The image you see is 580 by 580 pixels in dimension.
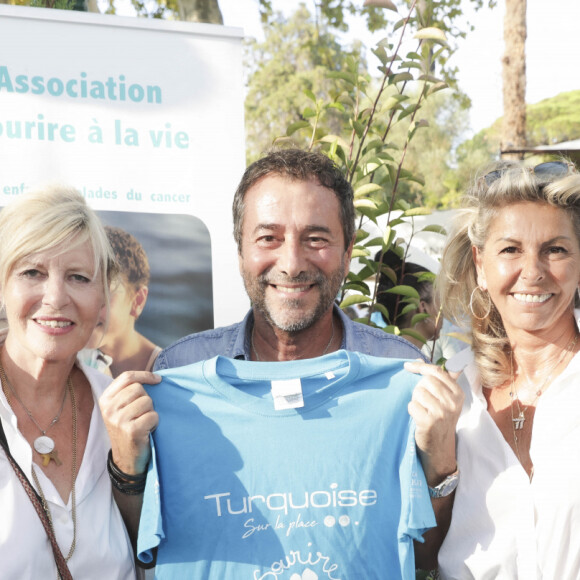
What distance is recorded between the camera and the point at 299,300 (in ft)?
8.43

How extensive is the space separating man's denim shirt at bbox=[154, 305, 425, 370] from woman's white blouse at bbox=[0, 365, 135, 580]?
494mm

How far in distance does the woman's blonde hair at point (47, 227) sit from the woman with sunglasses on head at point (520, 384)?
138 cm

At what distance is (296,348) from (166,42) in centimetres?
169

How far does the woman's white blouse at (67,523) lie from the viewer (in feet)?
6.75

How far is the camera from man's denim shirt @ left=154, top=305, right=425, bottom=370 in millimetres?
2756

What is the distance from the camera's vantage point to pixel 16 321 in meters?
2.35

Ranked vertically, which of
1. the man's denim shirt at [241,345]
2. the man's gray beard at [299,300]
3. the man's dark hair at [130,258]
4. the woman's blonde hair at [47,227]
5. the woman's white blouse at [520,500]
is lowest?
the woman's white blouse at [520,500]

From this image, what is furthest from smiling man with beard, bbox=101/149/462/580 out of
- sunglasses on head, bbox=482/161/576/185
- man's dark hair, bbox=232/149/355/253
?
sunglasses on head, bbox=482/161/576/185

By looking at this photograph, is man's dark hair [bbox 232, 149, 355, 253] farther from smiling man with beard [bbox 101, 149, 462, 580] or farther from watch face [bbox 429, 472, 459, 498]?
watch face [bbox 429, 472, 459, 498]

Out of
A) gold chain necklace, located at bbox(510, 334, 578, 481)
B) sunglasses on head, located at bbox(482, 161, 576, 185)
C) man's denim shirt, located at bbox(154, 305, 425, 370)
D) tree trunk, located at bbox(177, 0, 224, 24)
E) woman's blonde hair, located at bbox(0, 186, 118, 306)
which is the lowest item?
gold chain necklace, located at bbox(510, 334, 578, 481)

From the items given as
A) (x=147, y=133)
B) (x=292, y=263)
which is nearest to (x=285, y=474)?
(x=292, y=263)

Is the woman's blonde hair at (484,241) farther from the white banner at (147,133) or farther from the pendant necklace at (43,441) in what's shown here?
the pendant necklace at (43,441)

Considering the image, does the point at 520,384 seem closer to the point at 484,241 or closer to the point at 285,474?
the point at 484,241

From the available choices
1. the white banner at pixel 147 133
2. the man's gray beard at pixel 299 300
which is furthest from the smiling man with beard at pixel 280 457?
the white banner at pixel 147 133
